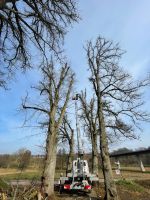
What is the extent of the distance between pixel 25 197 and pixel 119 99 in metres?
8.88

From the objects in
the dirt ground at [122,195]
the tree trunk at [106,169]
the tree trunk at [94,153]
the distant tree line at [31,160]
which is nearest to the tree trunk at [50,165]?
the distant tree line at [31,160]

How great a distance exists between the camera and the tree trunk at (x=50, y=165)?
15634 millimetres

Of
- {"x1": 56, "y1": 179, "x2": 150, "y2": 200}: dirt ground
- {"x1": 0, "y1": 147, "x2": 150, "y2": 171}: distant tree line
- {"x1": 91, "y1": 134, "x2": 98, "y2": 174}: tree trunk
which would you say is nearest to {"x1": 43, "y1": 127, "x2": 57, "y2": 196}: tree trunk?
{"x1": 0, "y1": 147, "x2": 150, "y2": 171}: distant tree line

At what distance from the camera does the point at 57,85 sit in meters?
19.9

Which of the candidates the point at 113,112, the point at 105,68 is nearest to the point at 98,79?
the point at 105,68

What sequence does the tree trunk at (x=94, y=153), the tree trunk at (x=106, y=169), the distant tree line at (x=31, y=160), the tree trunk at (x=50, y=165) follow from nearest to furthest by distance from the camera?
the distant tree line at (x=31, y=160) → the tree trunk at (x=106, y=169) → the tree trunk at (x=50, y=165) → the tree trunk at (x=94, y=153)

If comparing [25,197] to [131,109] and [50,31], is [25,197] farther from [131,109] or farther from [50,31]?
[131,109]

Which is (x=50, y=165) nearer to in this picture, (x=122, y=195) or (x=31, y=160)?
(x=31, y=160)

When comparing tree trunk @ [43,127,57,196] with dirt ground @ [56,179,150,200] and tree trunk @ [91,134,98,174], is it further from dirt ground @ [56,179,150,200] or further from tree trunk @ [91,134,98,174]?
tree trunk @ [91,134,98,174]

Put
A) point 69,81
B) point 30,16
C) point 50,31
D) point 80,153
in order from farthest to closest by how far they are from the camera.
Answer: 1. point 80,153
2. point 69,81
3. point 50,31
4. point 30,16

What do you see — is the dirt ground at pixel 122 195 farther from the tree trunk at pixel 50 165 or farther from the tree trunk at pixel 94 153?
the tree trunk at pixel 94 153

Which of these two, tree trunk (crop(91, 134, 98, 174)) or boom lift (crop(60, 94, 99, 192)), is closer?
boom lift (crop(60, 94, 99, 192))

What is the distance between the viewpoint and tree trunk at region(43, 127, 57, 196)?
15634 millimetres

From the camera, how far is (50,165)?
16.3 metres
